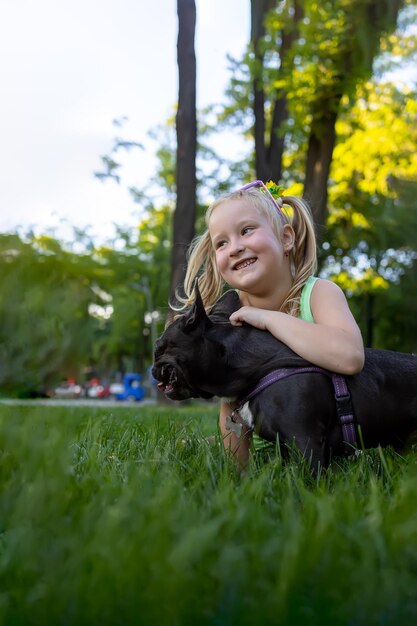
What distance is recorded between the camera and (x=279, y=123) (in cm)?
1473

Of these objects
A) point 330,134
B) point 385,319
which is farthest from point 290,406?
point 385,319

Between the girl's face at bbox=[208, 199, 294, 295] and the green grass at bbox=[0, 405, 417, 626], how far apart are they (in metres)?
1.33

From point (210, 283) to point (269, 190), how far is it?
57cm

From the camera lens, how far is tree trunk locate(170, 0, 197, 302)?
12.9m

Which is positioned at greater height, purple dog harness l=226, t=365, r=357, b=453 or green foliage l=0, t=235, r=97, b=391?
purple dog harness l=226, t=365, r=357, b=453

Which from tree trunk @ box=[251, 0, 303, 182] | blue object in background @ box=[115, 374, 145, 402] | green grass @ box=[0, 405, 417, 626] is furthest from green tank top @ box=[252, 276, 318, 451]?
blue object in background @ box=[115, 374, 145, 402]

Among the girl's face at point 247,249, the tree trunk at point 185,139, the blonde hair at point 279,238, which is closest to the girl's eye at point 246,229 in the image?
the girl's face at point 247,249

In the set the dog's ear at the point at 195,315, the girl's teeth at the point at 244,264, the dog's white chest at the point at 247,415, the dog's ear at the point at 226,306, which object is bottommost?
the dog's white chest at the point at 247,415

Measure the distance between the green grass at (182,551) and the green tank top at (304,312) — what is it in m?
0.94

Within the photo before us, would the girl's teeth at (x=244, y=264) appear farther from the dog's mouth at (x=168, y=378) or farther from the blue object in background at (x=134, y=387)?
the blue object in background at (x=134, y=387)

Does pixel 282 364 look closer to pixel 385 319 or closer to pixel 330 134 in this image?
pixel 330 134

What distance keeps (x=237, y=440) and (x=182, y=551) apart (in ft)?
6.30

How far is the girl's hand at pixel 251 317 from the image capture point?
289cm

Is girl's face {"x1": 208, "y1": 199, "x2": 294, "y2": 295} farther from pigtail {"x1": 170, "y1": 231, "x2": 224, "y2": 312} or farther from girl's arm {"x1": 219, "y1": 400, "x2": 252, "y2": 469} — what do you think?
girl's arm {"x1": 219, "y1": 400, "x2": 252, "y2": 469}
